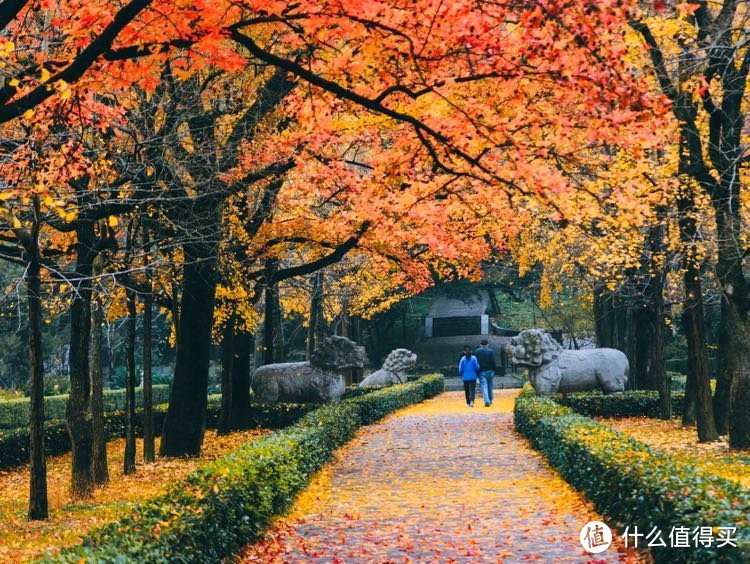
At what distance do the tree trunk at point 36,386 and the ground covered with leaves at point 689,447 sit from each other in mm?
8502

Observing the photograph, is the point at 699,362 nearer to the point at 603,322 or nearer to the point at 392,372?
the point at 603,322

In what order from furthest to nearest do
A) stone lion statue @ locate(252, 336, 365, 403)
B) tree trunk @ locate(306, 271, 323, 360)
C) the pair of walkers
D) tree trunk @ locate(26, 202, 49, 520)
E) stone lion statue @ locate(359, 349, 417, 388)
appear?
stone lion statue @ locate(359, 349, 417, 388) → tree trunk @ locate(306, 271, 323, 360) → the pair of walkers → stone lion statue @ locate(252, 336, 365, 403) → tree trunk @ locate(26, 202, 49, 520)

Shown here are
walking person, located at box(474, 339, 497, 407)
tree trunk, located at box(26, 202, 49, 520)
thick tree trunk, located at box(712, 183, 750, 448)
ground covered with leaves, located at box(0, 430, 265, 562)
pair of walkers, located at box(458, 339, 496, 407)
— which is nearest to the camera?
ground covered with leaves, located at box(0, 430, 265, 562)

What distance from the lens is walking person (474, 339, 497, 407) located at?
88.1 feet

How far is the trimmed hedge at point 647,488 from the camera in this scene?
647 centimetres

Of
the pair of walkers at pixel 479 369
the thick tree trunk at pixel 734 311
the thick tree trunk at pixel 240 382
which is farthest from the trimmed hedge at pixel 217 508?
the pair of walkers at pixel 479 369

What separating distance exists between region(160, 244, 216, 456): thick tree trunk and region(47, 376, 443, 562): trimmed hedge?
3672 millimetres

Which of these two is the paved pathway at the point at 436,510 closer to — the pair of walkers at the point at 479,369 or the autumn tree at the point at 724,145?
the autumn tree at the point at 724,145

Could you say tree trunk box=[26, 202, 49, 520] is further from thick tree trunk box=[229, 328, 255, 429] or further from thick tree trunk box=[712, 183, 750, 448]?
thick tree trunk box=[229, 328, 255, 429]

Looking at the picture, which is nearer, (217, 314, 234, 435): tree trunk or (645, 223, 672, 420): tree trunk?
(217, 314, 234, 435): tree trunk

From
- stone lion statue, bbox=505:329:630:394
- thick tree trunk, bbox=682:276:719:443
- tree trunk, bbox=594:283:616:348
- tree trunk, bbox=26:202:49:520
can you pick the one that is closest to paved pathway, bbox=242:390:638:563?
thick tree trunk, bbox=682:276:719:443

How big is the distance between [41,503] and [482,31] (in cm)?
845

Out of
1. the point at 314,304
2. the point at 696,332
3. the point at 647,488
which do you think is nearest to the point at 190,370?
the point at 696,332

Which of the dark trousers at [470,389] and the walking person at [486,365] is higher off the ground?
the walking person at [486,365]
